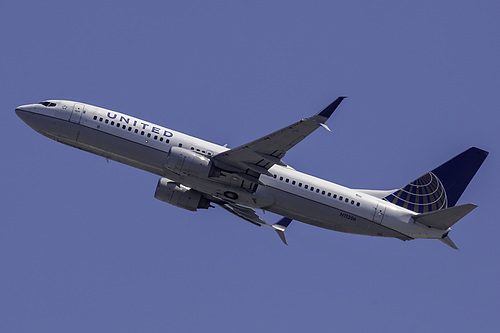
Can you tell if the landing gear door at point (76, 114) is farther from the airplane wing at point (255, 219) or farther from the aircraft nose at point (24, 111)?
the airplane wing at point (255, 219)

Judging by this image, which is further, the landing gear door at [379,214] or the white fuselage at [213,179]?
the landing gear door at [379,214]

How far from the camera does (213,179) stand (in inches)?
1806

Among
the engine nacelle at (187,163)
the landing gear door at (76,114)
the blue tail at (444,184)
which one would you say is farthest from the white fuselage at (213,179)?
the blue tail at (444,184)

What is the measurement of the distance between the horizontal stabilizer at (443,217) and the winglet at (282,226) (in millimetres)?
8083

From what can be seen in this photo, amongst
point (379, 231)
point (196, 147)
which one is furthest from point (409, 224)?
point (196, 147)

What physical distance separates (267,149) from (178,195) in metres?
7.82

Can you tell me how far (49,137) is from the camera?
157 ft

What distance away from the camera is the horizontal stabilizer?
148ft

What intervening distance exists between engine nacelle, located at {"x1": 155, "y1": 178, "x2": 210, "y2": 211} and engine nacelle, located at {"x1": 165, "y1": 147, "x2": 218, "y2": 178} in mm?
3964

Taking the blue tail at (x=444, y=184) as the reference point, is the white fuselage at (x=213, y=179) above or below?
below

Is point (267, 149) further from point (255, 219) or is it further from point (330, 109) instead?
point (255, 219)

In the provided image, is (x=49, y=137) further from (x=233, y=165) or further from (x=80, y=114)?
(x=233, y=165)

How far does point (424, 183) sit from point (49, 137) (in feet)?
80.5

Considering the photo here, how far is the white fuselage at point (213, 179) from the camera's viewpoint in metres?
46.2
